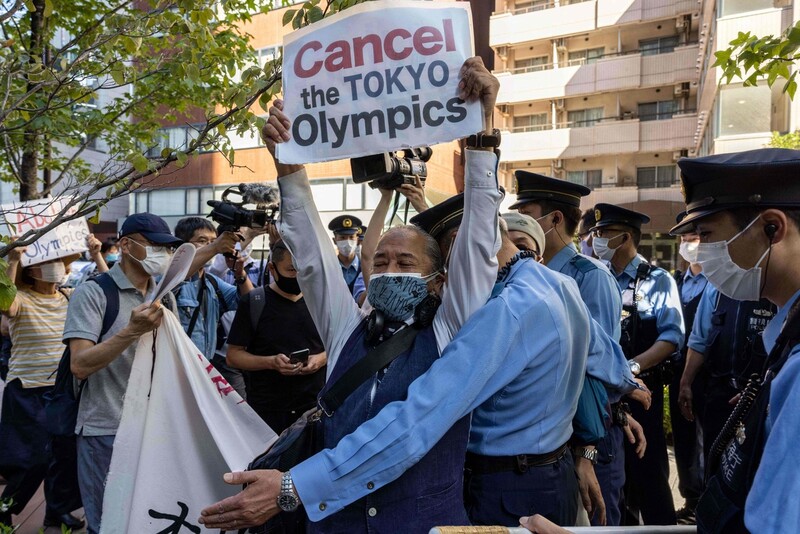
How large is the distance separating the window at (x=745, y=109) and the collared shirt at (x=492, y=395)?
17.3 metres

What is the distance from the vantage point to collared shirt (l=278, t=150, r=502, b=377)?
7.04 feet

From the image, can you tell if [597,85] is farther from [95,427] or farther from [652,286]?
[95,427]

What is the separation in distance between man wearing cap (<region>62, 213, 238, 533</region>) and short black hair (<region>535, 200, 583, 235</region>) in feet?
7.24

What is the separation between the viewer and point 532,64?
2953cm

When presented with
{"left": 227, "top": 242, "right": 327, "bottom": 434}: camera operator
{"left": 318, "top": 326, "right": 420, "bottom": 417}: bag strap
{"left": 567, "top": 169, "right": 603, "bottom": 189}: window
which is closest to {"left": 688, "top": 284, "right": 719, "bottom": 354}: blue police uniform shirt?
{"left": 227, "top": 242, "right": 327, "bottom": 434}: camera operator

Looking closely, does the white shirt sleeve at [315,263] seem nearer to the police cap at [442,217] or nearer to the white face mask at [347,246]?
the police cap at [442,217]

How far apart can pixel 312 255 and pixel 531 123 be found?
2887 centimetres

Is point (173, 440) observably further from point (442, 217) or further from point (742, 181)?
point (742, 181)

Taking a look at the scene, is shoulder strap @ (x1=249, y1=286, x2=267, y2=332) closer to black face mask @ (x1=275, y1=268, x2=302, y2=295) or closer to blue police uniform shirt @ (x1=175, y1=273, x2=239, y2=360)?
black face mask @ (x1=275, y1=268, x2=302, y2=295)

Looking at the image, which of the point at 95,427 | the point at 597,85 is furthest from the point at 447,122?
the point at 597,85

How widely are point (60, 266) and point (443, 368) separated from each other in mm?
3949

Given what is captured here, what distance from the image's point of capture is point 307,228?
8.10 feet

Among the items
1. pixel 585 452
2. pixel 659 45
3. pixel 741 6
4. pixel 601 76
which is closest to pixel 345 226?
pixel 585 452

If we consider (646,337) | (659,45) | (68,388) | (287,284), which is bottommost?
(646,337)
